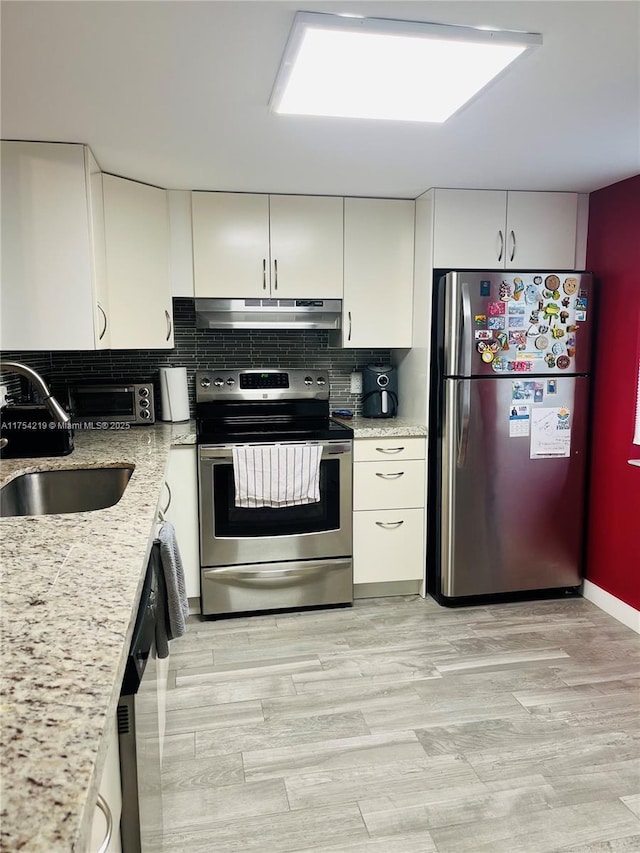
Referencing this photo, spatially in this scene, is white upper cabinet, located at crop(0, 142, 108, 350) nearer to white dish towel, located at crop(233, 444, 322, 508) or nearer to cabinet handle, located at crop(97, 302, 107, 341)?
cabinet handle, located at crop(97, 302, 107, 341)

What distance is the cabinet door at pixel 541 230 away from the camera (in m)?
3.11

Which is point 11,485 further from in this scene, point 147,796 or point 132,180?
point 132,180

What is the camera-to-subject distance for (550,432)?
3080mm

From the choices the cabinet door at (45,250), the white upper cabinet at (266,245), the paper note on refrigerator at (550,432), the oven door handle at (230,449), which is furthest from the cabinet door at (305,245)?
the paper note on refrigerator at (550,432)

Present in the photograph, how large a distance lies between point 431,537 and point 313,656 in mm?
977

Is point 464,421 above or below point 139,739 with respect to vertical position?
above

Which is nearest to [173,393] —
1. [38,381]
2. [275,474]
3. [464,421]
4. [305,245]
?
[275,474]

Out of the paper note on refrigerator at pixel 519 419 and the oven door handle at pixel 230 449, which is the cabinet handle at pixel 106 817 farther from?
the paper note on refrigerator at pixel 519 419

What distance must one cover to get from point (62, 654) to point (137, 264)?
94.4 inches

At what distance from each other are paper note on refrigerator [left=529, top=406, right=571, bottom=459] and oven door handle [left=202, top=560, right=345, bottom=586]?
3.97ft

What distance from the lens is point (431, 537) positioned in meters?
3.29

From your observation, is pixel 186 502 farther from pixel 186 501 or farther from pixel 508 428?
pixel 508 428

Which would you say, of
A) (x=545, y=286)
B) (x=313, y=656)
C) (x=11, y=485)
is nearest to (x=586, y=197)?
(x=545, y=286)

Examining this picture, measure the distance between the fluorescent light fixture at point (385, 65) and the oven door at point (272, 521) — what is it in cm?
161
